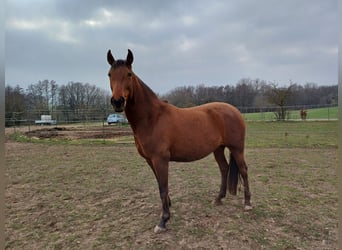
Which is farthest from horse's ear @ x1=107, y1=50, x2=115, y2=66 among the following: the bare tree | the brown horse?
the bare tree

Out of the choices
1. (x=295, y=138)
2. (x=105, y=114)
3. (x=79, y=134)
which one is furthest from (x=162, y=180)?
(x=105, y=114)

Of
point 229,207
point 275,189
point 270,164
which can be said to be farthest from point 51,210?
point 270,164

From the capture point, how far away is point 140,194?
13.8 feet

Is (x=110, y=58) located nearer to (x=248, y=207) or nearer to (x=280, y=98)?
(x=248, y=207)

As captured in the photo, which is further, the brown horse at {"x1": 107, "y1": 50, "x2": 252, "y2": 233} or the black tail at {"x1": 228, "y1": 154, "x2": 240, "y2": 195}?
the black tail at {"x1": 228, "y1": 154, "x2": 240, "y2": 195}

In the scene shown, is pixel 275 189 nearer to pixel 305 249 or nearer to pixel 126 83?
pixel 305 249

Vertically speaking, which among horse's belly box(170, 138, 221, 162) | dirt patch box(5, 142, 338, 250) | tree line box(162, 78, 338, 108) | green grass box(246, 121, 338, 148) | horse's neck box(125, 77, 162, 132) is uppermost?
tree line box(162, 78, 338, 108)

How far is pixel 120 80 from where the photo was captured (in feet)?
8.34

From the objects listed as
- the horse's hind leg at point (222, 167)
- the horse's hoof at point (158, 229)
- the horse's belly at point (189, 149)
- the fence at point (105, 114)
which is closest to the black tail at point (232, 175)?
the horse's hind leg at point (222, 167)

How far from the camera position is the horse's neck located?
114 inches

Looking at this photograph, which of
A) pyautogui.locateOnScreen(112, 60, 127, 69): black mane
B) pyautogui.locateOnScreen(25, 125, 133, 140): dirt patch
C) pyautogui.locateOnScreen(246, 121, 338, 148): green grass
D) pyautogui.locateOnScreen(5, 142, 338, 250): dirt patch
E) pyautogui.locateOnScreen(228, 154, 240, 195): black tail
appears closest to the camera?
pyautogui.locateOnScreen(112, 60, 127, 69): black mane

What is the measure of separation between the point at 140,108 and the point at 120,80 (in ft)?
1.65

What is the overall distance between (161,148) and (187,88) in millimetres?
29486

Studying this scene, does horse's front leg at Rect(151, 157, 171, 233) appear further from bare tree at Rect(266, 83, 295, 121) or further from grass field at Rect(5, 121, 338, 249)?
bare tree at Rect(266, 83, 295, 121)
